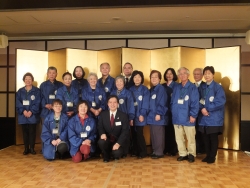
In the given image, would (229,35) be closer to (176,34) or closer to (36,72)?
(176,34)

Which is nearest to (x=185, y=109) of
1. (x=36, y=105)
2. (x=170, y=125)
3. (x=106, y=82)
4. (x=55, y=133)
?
(x=170, y=125)

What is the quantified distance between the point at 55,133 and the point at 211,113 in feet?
7.95

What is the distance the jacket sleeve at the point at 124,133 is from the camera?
400 cm

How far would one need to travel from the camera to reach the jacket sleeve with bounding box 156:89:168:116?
167 inches

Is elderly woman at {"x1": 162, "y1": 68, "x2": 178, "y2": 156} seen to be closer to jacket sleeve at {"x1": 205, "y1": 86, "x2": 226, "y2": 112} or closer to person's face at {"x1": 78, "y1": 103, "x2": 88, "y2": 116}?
jacket sleeve at {"x1": 205, "y1": 86, "x2": 226, "y2": 112}

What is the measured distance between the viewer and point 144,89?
14.3 ft

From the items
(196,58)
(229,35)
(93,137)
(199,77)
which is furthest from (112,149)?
(229,35)

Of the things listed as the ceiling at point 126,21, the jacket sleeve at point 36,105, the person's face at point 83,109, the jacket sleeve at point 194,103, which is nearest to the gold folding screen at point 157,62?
the ceiling at point 126,21

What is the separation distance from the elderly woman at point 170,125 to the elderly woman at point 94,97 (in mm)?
1097

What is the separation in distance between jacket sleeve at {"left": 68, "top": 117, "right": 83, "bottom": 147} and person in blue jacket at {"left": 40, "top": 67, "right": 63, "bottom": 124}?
726 millimetres

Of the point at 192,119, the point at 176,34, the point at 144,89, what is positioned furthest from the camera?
the point at 176,34

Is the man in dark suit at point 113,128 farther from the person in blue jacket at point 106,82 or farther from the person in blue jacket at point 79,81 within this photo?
the person in blue jacket at point 79,81

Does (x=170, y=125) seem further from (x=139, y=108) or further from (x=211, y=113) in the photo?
(x=211, y=113)

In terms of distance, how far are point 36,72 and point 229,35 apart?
422 cm
